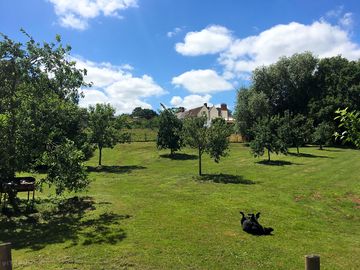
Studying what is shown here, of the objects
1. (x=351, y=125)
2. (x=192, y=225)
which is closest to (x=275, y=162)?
(x=192, y=225)

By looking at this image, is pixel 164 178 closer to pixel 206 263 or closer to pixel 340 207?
pixel 340 207

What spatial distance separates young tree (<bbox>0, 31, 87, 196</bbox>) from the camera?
51.4 feet

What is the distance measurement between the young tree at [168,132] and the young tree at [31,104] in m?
26.8

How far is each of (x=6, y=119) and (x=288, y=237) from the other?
37.2 ft

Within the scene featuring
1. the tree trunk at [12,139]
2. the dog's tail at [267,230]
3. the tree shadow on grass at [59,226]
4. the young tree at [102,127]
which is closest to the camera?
the tree shadow on grass at [59,226]

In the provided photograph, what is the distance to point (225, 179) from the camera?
27391 mm

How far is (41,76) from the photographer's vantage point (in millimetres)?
17047

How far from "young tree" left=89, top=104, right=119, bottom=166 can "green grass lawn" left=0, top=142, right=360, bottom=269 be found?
9239 millimetres

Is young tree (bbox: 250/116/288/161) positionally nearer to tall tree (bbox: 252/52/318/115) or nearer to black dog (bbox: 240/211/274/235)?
black dog (bbox: 240/211/274/235)

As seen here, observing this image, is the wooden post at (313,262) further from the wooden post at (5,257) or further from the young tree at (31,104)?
the young tree at (31,104)

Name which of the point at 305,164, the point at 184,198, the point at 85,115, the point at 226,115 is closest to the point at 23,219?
the point at 184,198

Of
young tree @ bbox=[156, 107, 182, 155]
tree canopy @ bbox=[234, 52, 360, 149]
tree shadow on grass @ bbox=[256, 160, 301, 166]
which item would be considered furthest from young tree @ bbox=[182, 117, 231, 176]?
tree canopy @ bbox=[234, 52, 360, 149]

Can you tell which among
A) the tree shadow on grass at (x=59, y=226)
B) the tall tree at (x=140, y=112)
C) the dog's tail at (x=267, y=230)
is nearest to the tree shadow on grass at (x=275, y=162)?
the tree shadow on grass at (x=59, y=226)

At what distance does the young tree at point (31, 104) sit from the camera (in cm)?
1568
